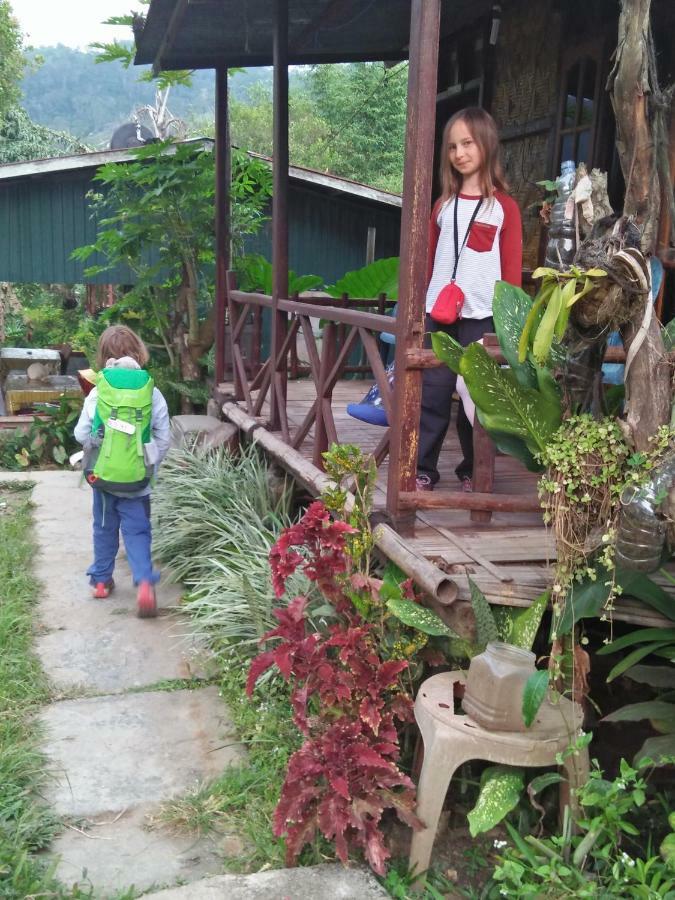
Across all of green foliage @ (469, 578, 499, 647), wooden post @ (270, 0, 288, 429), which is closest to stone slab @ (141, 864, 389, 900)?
green foliage @ (469, 578, 499, 647)

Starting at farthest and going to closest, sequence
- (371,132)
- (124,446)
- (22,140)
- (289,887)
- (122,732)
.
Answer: (371,132) < (22,140) < (124,446) < (122,732) < (289,887)

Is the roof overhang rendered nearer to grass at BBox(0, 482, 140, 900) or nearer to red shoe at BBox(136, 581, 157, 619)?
red shoe at BBox(136, 581, 157, 619)

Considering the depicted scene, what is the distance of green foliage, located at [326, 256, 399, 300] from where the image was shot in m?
7.83

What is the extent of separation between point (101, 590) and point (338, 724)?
239 cm

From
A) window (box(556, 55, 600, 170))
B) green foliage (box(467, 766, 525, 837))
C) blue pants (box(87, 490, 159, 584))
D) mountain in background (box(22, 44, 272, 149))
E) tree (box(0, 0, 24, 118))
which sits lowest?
green foliage (box(467, 766, 525, 837))

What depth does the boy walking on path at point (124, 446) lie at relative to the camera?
4.43 meters

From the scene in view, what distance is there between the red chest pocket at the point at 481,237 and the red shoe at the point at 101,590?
2.61 metres

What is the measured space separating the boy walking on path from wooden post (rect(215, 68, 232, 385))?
264 cm

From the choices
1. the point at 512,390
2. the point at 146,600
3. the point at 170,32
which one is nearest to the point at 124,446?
the point at 146,600

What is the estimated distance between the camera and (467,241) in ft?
12.5

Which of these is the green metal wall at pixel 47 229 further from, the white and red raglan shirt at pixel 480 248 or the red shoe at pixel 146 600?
the white and red raglan shirt at pixel 480 248

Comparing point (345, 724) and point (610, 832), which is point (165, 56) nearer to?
point (345, 724)

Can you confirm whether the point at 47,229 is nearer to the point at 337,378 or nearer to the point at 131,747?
the point at 337,378

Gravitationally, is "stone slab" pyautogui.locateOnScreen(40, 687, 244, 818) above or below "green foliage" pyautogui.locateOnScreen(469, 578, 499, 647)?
below
